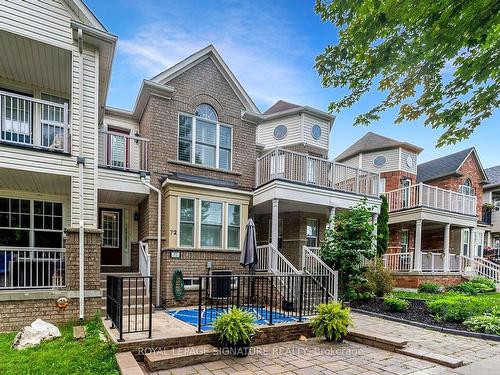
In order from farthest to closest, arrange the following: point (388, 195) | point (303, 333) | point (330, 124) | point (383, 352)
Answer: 1. point (388, 195)
2. point (330, 124)
3. point (303, 333)
4. point (383, 352)

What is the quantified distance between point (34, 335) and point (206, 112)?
7.86m

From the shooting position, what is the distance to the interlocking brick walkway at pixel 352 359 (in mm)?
4871

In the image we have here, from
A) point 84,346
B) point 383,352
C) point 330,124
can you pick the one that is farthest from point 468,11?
point 330,124

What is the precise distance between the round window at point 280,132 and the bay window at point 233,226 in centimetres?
467

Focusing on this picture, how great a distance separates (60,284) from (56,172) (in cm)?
263

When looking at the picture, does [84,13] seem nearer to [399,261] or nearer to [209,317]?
[209,317]

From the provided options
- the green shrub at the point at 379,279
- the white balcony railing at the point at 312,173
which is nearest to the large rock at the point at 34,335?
the white balcony railing at the point at 312,173

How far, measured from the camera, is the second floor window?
10398 mm

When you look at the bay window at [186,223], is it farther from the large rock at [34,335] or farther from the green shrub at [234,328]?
the green shrub at [234,328]

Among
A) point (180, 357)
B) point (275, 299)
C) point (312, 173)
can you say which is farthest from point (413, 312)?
point (180, 357)

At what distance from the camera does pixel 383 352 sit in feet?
19.2

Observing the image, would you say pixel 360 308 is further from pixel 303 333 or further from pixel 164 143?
pixel 164 143

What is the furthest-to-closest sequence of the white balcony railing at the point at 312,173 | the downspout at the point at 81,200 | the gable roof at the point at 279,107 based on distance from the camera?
the gable roof at the point at 279,107 < the white balcony railing at the point at 312,173 < the downspout at the point at 81,200

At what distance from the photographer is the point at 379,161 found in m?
19.4
